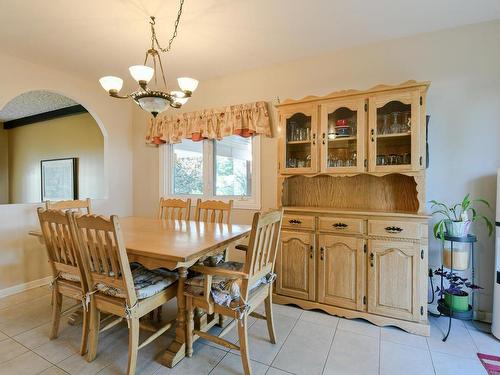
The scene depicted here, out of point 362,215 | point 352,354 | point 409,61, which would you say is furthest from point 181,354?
point 409,61

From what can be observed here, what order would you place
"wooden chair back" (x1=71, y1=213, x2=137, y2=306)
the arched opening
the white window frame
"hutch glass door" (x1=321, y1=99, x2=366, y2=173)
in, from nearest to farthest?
"wooden chair back" (x1=71, y1=213, x2=137, y2=306), "hutch glass door" (x1=321, y1=99, x2=366, y2=173), the white window frame, the arched opening

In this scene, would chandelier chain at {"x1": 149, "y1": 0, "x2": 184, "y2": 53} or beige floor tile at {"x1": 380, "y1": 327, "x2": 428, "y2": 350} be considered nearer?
beige floor tile at {"x1": 380, "y1": 327, "x2": 428, "y2": 350}

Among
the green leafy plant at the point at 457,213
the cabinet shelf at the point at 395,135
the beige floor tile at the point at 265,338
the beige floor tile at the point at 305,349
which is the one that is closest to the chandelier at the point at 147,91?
the cabinet shelf at the point at 395,135

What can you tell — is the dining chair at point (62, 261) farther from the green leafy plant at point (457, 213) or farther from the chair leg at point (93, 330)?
the green leafy plant at point (457, 213)

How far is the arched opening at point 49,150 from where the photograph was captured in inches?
168

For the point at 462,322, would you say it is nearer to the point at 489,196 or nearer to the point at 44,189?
the point at 489,196

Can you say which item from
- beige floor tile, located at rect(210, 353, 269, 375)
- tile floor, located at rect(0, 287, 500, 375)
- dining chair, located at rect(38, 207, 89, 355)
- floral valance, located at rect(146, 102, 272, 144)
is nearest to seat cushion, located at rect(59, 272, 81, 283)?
dining chair, located at rect(38, 207, 89, 355)

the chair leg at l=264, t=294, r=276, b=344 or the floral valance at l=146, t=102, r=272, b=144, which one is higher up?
the floral valance at l=146, t=102, r=272, b=144

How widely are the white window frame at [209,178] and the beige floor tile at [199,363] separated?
1.58 metres

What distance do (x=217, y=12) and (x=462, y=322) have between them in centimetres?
323

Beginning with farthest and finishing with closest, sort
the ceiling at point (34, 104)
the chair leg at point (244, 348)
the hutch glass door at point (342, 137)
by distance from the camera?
the ceiling at point (34, 104), the hutch glass door at point (342, 137), the chair leg at point (244, 348)

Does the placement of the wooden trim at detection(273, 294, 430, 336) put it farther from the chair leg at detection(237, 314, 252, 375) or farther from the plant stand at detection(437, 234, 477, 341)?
the chair leg at detection(237, 314, 252, 375)

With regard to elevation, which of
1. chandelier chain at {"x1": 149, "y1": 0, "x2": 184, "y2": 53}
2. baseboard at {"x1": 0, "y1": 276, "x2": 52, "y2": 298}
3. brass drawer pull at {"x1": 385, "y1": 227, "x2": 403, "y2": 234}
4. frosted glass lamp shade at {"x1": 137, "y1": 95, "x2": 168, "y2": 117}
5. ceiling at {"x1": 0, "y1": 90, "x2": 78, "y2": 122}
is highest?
chandelier chain at {"x1": 149, "y1": 0, "x2": 184, "y2": 53}

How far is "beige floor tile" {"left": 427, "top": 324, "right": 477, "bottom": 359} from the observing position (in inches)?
72.5
